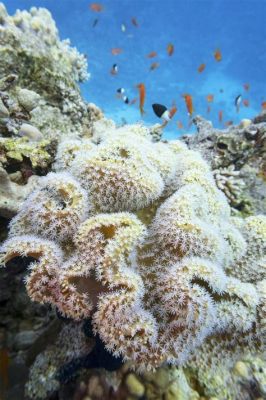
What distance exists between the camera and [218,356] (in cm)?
216

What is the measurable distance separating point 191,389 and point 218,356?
271mm

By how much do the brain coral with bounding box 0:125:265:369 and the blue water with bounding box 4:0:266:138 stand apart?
43470 mm

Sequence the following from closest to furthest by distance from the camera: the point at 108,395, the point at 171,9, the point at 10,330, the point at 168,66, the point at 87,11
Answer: the point at 108,395 < the point at 10,330 < the point at 87,11 < the point at 168,66 < the point at 171,9

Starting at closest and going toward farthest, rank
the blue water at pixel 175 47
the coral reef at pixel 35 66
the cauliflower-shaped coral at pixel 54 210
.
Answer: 1. the cauliflower-shaped coral at pixel 54 210
2. the coral reef at pixel 35 66
3. the blue water at pixel 175 47

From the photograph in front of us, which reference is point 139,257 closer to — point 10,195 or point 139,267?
point 139,267

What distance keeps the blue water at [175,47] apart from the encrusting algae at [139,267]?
43277 millimetres

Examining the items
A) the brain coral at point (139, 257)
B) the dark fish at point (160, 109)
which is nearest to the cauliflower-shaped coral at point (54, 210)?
the brain coral at point (139, 257)

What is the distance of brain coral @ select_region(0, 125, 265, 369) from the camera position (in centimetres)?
180

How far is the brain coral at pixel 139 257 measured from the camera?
1.80m

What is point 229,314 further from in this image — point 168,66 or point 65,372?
point 168,66

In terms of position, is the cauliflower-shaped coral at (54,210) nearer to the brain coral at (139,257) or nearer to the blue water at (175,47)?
the brain coral at (139,257)

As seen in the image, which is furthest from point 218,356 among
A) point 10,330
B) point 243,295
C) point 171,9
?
point 171,9

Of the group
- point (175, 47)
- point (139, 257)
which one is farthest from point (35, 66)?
point (175, 47)

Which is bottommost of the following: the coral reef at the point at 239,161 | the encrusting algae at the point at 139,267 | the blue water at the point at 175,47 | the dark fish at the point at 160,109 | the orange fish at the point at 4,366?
the orange fish at the point at 4,366
